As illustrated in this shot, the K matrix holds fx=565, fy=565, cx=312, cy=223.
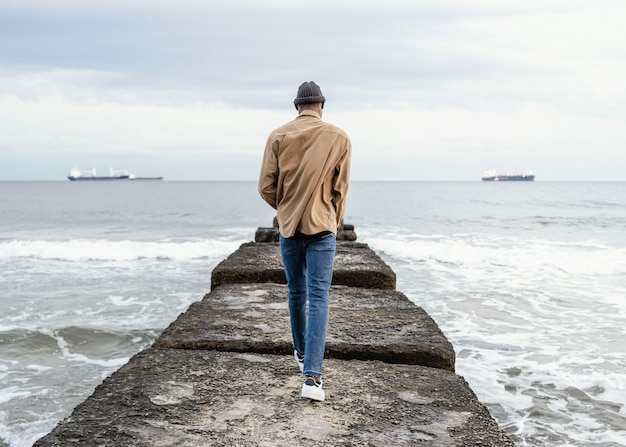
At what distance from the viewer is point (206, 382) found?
277 centimetres

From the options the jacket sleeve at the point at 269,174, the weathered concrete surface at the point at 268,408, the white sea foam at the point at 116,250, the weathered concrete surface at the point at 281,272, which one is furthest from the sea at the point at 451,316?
the jacket sleeve at the point at 269,174

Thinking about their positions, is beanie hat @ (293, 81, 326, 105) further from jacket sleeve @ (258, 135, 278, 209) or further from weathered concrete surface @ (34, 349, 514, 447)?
weathered concrete surface @ (34, 349, 514, 447)

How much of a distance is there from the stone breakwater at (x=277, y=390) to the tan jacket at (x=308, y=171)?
79cm

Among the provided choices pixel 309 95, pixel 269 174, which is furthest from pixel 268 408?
pixel 309 95

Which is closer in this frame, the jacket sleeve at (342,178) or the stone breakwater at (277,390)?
the stone breakwater at (277,390)

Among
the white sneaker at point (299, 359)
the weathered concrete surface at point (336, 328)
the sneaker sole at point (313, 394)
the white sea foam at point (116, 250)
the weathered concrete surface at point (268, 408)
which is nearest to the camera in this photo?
the weathered concrete surface at point (268, 408)

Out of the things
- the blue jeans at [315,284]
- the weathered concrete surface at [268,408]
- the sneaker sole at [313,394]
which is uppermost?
the blue jeans at [315,284]

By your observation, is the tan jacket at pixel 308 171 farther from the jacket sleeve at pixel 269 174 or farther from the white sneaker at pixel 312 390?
the white sneaker at pixel 312 390

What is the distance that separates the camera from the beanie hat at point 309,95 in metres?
2.75

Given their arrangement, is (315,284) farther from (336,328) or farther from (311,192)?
(336,328)

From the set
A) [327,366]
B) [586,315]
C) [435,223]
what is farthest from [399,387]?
[435,223]

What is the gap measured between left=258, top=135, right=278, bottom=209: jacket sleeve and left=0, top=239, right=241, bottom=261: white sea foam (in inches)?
556

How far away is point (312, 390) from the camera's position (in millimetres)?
2561

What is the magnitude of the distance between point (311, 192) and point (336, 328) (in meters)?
1.32
